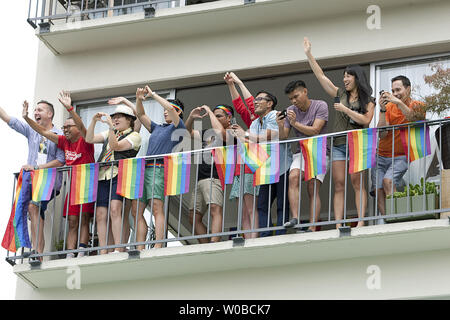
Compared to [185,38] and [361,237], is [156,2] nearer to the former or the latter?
[185,38]

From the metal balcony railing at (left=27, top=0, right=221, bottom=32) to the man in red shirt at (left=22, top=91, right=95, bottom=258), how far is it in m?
1.50

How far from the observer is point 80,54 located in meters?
18.2

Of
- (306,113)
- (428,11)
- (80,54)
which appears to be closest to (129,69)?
(80,54)

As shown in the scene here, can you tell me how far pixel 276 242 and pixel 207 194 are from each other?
1.47m

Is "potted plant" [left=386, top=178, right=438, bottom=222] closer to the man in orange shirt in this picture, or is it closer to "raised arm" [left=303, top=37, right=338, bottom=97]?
the man in orange shirt

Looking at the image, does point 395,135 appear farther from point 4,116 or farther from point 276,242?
point 4,116

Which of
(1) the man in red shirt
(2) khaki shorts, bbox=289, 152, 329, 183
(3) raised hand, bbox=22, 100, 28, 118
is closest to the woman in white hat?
(1) the man in red shirt

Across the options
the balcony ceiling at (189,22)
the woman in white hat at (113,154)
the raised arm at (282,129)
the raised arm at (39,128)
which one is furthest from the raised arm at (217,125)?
the raised arm at (39,128)

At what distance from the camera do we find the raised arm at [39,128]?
16.5 m

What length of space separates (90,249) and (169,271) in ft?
3.40

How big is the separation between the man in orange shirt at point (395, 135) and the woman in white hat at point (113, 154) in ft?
10.7

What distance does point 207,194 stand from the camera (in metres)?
16.0

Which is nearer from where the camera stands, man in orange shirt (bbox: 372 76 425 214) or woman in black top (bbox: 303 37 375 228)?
man in orange shirt (bbox: 372 76 425 214)

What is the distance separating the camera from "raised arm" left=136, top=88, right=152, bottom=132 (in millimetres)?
16016
